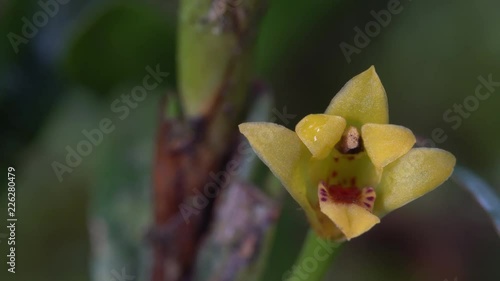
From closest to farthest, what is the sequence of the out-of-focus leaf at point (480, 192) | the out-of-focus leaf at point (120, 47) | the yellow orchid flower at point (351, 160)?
the yellow orchid flower at point (351, 160) < the out-of-focus leaf at point (480, 192) < the out-of-focus leaf at point (120, 47)

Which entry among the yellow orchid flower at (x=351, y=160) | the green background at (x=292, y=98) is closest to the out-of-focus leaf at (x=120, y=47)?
the green background at (x=292, y=98)

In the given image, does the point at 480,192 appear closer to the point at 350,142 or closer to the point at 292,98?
the point at 350,142

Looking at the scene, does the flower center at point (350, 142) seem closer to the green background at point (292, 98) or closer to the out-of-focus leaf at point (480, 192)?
the out-of-focus leaf at point (480, 192)

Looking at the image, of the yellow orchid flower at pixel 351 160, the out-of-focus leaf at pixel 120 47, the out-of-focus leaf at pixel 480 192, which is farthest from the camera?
the out-of-focus leaf at pixel 120 47

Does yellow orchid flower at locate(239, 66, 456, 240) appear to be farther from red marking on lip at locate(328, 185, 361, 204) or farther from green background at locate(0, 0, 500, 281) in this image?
green background at locate(0, 0, 500, 281)

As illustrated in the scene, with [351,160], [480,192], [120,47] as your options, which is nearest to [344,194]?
[351,160]

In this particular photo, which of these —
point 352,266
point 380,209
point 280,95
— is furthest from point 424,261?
point 380,209

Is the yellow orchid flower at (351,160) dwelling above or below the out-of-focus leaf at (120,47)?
below
